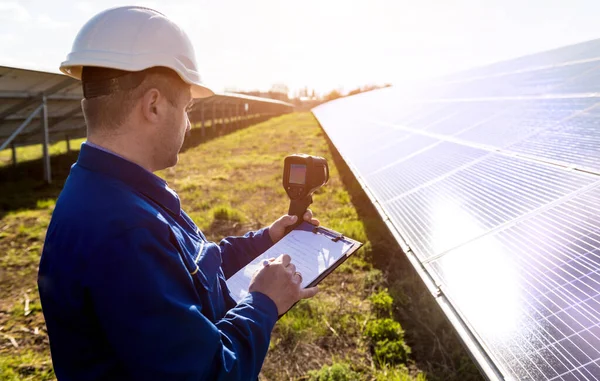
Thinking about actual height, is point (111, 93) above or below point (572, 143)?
above

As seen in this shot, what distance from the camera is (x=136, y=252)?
1.16 metres

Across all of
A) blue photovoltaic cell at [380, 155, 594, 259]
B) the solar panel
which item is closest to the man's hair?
the solar panel

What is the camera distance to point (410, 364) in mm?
3201

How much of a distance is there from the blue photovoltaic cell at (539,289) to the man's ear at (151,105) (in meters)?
1.79

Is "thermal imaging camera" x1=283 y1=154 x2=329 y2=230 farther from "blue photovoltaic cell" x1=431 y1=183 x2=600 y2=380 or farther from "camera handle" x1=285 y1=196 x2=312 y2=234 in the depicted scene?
"blue photovoltaic cell" x1=431 y1=183 x2=600 y2=380

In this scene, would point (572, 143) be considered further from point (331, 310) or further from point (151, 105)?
point (151, 105)

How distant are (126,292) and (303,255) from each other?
1.08 metres

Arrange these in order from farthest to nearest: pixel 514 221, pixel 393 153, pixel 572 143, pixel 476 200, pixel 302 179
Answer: pixel 393 153 < pixel 572 143 < pixel 476 200 < pixel 514 221 < pixel 302 179

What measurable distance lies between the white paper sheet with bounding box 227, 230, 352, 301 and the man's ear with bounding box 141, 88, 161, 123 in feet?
3.31

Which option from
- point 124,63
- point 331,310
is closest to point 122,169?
point 124,63

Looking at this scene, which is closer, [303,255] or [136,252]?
[136,252]

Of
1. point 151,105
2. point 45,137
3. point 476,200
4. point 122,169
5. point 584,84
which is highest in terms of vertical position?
point 584,84

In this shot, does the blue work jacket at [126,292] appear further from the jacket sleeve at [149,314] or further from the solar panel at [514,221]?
the solar panel at [514,221]

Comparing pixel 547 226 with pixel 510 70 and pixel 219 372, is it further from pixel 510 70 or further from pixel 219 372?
pixel 510 70
